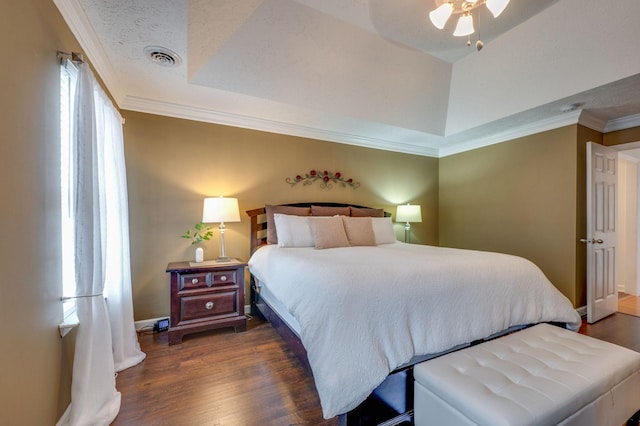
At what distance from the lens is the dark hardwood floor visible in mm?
1578

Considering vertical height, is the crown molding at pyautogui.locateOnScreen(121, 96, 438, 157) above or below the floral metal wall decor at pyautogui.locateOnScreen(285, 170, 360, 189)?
above

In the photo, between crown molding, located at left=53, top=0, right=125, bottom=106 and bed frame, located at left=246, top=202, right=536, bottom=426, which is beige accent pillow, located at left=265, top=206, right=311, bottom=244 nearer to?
bed frame, located at left=246, top=202, right=536, bottom=426

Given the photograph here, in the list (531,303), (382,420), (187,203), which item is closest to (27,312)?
(382,420)

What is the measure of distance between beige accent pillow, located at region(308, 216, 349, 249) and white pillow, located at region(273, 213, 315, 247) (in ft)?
0.29

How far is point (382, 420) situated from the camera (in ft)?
4.88

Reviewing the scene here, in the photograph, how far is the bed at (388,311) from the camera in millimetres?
1342

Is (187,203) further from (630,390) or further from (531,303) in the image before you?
(630,390)

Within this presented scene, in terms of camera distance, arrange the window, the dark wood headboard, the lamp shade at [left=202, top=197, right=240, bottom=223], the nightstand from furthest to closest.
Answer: the dark wood headboard, the lamp shade at [left=202, top=197, right=240, bottom=223], the nightstand, the window

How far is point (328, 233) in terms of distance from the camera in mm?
2912

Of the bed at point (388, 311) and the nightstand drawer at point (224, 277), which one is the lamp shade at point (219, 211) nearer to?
the nightstand drawer at point (224, 277)

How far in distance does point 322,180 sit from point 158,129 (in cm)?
211

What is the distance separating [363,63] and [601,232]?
3.46 meters

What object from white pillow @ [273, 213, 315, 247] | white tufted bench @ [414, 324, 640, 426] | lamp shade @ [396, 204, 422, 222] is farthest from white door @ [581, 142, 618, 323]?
white pillow @ [273, 213, 315, 247]

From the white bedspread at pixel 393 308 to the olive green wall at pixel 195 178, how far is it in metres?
1.59
